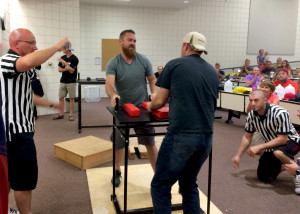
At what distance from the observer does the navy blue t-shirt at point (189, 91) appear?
1.84 metres

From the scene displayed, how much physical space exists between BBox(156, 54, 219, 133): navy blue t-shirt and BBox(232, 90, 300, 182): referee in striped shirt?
4.40 feet

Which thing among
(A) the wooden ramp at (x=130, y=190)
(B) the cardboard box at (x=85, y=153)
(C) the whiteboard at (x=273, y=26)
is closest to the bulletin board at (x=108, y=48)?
(C) the whiteboard at (x=273, y=26)

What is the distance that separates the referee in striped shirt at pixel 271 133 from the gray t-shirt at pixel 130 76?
4.08 feet

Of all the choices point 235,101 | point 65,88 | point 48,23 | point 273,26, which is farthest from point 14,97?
point 273,26

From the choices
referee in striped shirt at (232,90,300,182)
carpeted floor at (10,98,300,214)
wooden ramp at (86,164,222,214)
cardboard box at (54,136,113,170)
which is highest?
referee in striped shirt at (232,90,300,182)

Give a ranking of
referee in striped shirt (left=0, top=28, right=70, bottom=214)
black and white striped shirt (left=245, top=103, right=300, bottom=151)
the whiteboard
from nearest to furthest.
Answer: referee in striped shirt (left=0, top=28, right=70, bottom=214) < black and white striped shirt (left=245, top=103, right=300, bottom=151) < the whiteboard

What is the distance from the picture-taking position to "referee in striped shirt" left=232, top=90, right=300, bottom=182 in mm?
3068

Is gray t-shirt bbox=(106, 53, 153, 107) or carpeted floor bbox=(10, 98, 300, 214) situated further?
gray t-shirt bbox=(106, 53, 153, 107)

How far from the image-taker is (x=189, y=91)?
184 centimetres

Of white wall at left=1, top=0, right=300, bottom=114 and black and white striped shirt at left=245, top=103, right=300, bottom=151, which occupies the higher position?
white wall at left=1, top=0, right=300, bottom=114

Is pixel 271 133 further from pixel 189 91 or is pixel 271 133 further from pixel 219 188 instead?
pixel 189 91

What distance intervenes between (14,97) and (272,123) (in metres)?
2.61

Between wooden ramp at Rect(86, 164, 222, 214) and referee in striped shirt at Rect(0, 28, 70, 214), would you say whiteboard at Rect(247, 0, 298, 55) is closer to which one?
wooden ramp at Rect(86, 164, 222, 214)

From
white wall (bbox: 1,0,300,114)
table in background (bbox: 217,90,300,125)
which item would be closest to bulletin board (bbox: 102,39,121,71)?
white wall (bbox: 1,0,300,114)
